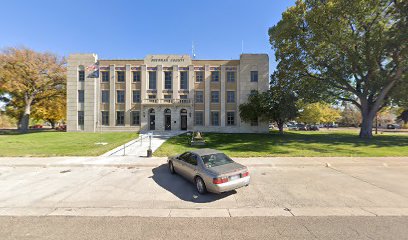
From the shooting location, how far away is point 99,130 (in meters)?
31.4

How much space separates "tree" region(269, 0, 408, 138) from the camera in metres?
18.8

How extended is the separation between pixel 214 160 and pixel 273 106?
2320 cm

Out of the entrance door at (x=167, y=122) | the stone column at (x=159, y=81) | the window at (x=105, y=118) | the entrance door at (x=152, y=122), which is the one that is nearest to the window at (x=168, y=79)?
the stone column at (x=159, y=81)

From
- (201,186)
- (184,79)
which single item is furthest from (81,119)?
(201,186)

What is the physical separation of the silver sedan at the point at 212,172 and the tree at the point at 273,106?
22.2 m

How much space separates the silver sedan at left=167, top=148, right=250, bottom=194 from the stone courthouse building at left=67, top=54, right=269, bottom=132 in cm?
2378

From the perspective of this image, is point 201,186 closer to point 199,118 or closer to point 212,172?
point 212,172

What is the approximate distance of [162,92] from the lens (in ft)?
105

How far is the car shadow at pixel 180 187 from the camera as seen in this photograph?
6227 millimetres

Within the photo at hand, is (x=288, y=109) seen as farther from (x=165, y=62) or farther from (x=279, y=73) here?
(x=165, y=62)

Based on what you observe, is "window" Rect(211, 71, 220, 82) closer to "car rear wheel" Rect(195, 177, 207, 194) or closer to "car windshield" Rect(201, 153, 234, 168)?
"car windshield" Rect(201, 153, 234, 168)

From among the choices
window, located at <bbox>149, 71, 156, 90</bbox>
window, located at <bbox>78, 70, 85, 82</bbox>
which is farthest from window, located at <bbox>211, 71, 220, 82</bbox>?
window, located at <bbox>78, 70, 85, 82</bbox>

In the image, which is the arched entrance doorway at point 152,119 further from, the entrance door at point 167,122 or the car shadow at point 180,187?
the car shadow at point 180,187

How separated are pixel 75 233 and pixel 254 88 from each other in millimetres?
31525
